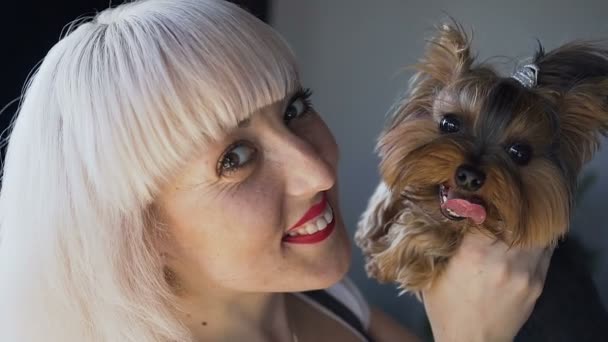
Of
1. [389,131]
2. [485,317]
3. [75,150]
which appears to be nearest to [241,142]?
[75,150]

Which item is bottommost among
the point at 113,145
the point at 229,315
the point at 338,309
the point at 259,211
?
the point at 338,309

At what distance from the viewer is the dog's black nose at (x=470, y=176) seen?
109 centimetres

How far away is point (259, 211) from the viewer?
3.04ft

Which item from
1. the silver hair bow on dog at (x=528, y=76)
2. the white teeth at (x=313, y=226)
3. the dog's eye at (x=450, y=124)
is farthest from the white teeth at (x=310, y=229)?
the silver hair bow on dog at (x=528, y=76)

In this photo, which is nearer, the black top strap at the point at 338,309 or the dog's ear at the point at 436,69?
the dog's ear at the point at 436,69

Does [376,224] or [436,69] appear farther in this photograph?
[376,224]

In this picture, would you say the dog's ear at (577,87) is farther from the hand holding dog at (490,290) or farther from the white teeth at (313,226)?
the white teeth at (313,226)

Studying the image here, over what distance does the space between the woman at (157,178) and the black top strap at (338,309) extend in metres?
0.34

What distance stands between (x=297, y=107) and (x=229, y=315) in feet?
1.34

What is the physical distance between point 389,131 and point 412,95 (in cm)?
9

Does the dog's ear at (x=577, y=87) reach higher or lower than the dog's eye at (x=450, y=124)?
higher

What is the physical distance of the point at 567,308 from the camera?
1232 mm

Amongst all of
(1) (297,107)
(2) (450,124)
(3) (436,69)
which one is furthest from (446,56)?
(1) (297,107)

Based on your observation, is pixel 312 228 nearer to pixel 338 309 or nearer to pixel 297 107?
pixel 297 107
